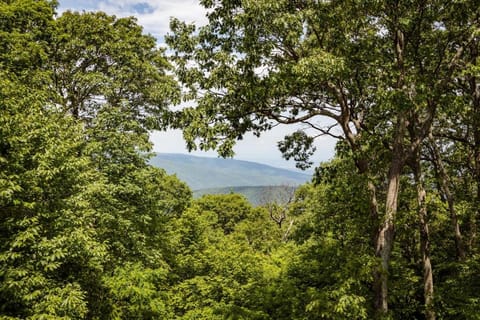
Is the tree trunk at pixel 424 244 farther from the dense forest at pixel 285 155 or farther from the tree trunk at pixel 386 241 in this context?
the tree trunk at pixel 386 241

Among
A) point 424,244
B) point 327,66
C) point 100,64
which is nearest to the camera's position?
point 327,66

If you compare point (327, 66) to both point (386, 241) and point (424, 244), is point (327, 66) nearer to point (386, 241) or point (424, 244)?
point (386, 241)

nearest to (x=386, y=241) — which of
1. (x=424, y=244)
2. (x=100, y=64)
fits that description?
(x=424, y=244)

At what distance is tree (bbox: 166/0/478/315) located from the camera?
8062mm

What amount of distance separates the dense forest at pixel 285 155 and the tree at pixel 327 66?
1.8 inches

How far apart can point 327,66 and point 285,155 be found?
16.0 feet

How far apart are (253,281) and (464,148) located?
10348 mm

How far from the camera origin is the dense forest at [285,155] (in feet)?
27.7

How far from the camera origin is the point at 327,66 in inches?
308

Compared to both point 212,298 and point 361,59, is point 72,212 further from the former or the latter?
point 361,59

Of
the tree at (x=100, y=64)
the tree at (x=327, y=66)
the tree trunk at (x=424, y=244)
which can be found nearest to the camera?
the tree at (x=327, y=66)

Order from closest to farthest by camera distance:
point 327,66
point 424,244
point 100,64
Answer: point 327,66 < point 424,244 < point 100,64

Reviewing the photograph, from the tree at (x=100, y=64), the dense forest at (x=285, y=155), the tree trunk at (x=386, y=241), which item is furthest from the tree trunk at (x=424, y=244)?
the tree at (x=100, y=64)

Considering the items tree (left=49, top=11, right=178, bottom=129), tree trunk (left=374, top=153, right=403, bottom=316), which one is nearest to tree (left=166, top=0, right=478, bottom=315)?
tree trunk (left=374, top=153, right=403, bottom=316)
